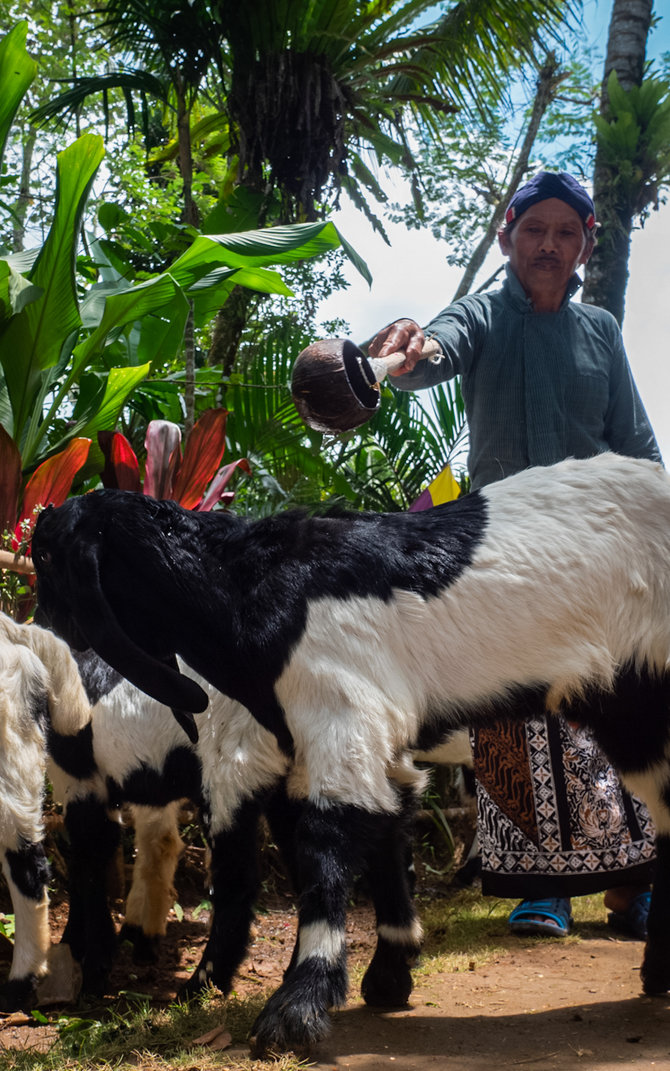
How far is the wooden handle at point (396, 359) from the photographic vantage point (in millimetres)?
2340

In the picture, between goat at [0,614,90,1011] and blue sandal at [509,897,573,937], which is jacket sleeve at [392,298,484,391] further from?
blue sandal at [509,897,573,937]

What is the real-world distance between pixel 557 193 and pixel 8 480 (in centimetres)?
236

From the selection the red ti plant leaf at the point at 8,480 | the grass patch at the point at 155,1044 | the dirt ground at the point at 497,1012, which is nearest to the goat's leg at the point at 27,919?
the dirt ground at the point at 497,1012

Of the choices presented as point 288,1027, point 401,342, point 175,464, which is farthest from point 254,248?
point 288,1027

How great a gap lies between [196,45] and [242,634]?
20.7ft

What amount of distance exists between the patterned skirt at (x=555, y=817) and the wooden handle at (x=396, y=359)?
1279 millimetres

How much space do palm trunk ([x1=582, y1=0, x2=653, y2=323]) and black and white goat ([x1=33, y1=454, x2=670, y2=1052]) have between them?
6.11 m

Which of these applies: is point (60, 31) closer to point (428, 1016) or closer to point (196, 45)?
point (196, 45)

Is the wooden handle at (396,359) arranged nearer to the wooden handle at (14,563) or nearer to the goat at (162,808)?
the goat at (162,808)

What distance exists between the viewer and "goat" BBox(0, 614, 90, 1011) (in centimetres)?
283

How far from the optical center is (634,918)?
11.5 ft

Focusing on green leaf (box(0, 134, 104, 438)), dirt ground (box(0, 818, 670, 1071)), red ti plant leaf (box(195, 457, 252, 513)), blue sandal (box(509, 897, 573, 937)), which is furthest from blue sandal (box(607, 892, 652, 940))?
green leaf (box(0, 134, 104, 438))

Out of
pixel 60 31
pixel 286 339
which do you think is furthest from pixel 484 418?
pixel 60 31

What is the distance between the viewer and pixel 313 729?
2070 mm
